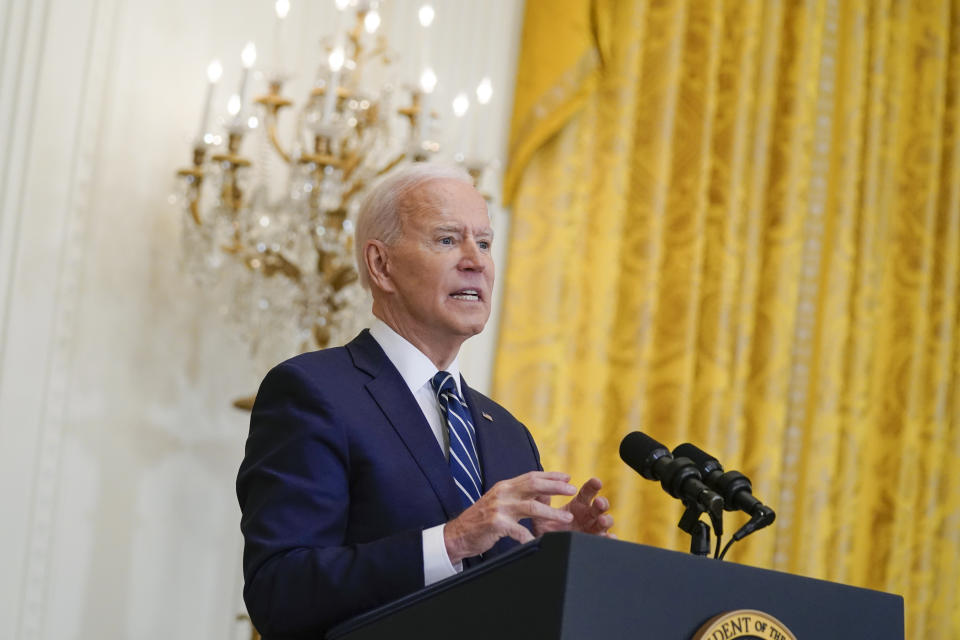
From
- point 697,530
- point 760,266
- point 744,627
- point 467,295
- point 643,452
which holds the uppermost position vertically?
point 760,266

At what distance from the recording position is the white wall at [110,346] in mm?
3369

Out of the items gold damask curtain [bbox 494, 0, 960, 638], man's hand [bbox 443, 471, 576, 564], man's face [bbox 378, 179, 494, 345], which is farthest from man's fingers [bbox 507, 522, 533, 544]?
gold damask curtain [bbox 494, 0, 960, 638]

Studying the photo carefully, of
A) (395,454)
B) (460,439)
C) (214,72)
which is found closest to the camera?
(395,454)

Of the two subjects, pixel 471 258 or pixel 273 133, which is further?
pixel 273 133

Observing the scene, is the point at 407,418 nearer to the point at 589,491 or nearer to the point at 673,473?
the point at 589,491

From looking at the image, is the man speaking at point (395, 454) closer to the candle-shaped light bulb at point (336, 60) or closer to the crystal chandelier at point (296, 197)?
the crystal chandelier at point (296, 197)

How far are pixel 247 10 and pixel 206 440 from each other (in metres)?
1.42

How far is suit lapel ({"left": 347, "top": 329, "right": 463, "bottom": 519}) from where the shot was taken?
1.96 meters

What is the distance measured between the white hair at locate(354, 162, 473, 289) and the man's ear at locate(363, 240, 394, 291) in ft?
0.05

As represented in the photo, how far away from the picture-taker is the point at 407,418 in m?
2.03

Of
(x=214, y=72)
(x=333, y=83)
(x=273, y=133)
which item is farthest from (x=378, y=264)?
(x=214, y=72)

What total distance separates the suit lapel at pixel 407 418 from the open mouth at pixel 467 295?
0.18 metres

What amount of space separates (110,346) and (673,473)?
226 cm

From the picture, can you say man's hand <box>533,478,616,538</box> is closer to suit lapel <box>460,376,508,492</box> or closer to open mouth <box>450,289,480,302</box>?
suit lapel <box>460,376,508,492</box>
